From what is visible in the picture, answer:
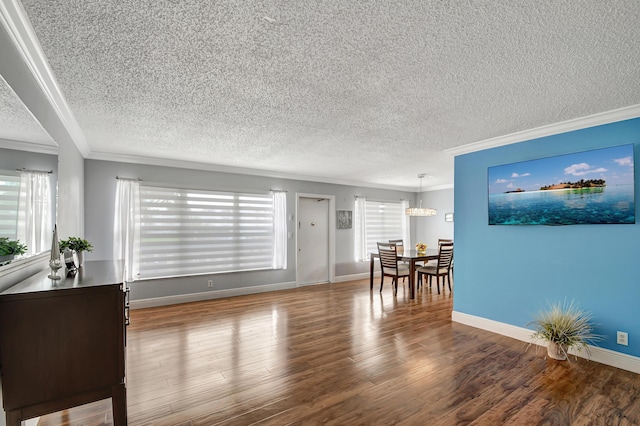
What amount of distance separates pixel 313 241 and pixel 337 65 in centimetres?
506

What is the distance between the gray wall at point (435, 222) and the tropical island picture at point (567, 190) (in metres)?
4.16

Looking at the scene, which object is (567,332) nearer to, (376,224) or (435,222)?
(376,224)

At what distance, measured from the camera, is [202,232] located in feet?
17.1

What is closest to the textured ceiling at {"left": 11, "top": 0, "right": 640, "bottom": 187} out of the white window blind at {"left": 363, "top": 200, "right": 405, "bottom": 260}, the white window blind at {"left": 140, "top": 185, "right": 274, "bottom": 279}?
the white window blind at {"left": 140, "top": 185, "right": 274, "bottom": 279}

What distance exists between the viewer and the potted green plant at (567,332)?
2863mm

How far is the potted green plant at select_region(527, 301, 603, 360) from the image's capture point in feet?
9.39

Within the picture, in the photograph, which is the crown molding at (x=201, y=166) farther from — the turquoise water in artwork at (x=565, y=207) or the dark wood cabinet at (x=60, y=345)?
the turquoise water in artwork at (x=565, y=207)

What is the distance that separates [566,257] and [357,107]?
2.76 meters

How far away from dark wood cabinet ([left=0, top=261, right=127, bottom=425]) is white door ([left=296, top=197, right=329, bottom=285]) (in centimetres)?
476

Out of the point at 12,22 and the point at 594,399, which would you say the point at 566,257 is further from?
the point at 12,22

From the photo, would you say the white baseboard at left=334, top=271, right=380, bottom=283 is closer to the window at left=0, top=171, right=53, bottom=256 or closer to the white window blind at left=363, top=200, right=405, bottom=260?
the white window blind at left=363, top=200, right=405, bottom=260

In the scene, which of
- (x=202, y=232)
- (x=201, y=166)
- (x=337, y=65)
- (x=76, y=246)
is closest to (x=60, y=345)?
(x=76, y=246)

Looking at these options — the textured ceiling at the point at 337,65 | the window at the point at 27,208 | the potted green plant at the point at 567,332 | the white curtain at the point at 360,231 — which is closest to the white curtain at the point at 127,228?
the textured ceiling at the point at 337,65

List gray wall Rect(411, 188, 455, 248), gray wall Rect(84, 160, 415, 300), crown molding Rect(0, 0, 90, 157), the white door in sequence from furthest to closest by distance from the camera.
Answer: gray wall Rect(411, 188, 455, 248), the white door, gray wall Rect(84, 160, 415, 300), crown molding Rect(0, 0, 90, 157)
